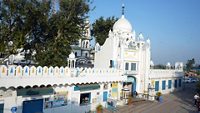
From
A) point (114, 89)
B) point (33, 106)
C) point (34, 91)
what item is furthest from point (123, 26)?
point (33, 106)

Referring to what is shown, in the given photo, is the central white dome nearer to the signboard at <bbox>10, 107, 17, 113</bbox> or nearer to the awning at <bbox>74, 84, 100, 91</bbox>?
the awning at <bbox>74, 84, 100, 91</bbox>

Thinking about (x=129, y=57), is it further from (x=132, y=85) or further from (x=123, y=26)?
(x=123, y=26)

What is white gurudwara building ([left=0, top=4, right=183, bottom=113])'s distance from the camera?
16.7 metres

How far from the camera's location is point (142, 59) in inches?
1275

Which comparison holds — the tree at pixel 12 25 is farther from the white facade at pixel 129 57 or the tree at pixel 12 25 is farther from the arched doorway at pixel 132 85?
the arched doorway at pixel 132 85

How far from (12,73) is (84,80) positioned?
723 cm

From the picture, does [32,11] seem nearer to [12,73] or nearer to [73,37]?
[73,37]

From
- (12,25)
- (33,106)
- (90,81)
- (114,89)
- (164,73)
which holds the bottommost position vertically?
(33,106)

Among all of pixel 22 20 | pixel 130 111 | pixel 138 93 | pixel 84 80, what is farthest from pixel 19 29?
pixel 138 93

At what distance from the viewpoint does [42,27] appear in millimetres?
27297

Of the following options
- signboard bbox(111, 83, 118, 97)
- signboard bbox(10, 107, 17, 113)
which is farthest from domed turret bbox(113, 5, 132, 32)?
signboard bbox(10, 107, 17, 113)

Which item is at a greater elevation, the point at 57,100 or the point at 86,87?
the point at 86,87

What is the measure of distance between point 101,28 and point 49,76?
3215 cm

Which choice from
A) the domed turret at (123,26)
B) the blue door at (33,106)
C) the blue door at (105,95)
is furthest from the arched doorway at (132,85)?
the blue door at (33,106)
